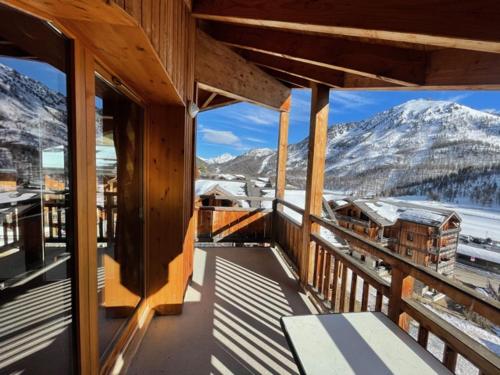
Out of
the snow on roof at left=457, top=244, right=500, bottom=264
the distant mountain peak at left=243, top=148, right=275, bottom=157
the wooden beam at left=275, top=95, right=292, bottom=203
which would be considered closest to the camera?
the wooden beam at left=275, top=95, right=292, bottom=203

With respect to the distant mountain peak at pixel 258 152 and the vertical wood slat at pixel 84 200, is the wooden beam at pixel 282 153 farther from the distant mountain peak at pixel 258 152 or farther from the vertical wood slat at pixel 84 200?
the distant mountain peak at pixel 258 152

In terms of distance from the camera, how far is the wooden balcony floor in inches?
71.2

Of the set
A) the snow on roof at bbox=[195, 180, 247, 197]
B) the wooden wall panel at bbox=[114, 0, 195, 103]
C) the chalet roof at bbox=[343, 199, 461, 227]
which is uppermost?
the wooden wall panel at bbox=[114, 0, 195, 103]

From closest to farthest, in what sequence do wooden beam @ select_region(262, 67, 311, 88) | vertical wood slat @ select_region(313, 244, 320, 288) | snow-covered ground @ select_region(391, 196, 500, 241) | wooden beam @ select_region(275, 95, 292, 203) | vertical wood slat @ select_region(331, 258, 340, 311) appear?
1. vertical wood slat @ select_region(331, 258, 340, 311)
2. vertical wood slat @ select_region(313, 244, 320, 288)
3. wooden beam @ select_region(262, 67, 311, 88)
4. wooden beam @ select_region(275, 95, 292, 203)
5. snow-covered ground @ select_region(391, 196, 500, 241)

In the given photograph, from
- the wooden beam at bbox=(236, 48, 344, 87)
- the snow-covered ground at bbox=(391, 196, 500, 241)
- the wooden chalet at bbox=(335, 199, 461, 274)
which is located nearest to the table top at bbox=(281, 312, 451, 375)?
the wooden beam at bbox=(236, 48, 344, 87)

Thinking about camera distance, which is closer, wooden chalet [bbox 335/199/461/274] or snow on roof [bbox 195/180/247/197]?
wooden chalet [bbox 335/199/461/274]

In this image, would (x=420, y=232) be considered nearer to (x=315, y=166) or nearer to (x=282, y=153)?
(x=315, y=166)

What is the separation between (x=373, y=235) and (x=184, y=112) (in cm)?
428

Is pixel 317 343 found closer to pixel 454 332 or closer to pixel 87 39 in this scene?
pixel 454 332

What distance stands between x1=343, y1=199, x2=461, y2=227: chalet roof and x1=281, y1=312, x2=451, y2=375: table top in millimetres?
3376

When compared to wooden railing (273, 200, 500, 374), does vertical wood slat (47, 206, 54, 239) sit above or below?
above

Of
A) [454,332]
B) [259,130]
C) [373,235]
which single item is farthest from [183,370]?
[259,130]

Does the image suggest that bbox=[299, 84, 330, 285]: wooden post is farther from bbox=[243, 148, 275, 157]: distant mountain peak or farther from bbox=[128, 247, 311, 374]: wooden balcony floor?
bbox=[243, 148, 275, 157]: distant mountain peak

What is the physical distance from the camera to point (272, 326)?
7.49 feet
